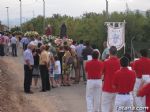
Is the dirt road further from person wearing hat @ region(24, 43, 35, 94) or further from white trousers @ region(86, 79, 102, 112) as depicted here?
white trousers @ region(86, 79, 102, 112)

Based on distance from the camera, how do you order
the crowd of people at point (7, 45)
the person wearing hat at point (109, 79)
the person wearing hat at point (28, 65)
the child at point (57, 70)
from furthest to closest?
the crowd of people at point (7, 45) → the child at point (57, 70) → the person wearing hat at point (28, 65) → the person wearing hat at point (109, 79)

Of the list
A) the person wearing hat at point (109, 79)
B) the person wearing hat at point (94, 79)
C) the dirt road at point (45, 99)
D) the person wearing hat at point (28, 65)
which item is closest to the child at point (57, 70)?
the dirt road at point (45, 99)

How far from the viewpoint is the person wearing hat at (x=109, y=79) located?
44.9 ft

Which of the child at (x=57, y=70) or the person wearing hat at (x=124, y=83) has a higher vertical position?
the person wearing hat at (x=124, y=83)

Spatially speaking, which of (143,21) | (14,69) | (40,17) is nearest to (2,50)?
(14,69)

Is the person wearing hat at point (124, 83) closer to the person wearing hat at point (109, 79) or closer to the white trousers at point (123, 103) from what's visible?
the white trousers at point (123, 103)

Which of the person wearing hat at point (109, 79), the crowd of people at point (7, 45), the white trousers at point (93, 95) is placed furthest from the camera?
the crowd of people at point (7, 45)

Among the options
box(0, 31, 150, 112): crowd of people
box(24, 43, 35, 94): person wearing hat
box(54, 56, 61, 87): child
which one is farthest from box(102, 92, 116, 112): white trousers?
box(54, 56, 61, 87): child

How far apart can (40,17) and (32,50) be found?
2776 inches

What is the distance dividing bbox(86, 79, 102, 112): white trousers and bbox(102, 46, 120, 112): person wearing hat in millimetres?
625

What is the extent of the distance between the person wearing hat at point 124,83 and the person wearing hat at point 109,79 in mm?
1777

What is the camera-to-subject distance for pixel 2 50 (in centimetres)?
4066

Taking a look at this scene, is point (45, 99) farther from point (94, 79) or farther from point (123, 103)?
point (123, 103)

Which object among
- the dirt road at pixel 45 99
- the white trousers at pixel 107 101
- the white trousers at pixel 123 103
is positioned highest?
the white trousers at pixel 123 103
